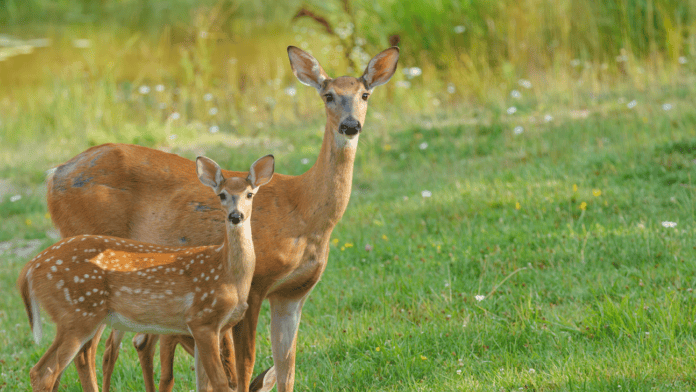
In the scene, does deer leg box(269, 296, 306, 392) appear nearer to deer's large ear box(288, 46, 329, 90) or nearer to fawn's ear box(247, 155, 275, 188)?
fawn's ear box(247, 155, 275, 188)

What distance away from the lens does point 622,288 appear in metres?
4.88

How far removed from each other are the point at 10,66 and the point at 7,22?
7.66 m

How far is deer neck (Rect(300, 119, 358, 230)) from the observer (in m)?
3.81

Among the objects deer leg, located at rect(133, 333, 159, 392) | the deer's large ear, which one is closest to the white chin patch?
the deer's large ear

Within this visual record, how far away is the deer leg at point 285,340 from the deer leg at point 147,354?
2.53 feet

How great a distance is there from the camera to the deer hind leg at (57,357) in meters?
3.41

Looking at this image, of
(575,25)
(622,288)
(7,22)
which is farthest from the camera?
(7,22)

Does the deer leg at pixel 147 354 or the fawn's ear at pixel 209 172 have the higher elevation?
the fawn's ear at pixel 209 172

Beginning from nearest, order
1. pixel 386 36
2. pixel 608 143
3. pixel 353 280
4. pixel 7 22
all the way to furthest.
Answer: pixel 353 280 < pixel 608 143 < pixel 386 36 < pixel 7 22

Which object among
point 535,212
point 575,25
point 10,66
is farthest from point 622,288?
point 10,66

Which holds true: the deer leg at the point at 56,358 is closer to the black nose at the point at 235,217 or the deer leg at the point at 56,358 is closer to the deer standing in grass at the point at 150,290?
the deer standing in grass at the point at 150,290

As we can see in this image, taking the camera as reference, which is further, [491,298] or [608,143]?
[608,143]

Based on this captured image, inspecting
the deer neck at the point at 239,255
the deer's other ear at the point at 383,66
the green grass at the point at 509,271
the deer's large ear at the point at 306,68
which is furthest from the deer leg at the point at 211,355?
the deer's other ear at the point at 383,66

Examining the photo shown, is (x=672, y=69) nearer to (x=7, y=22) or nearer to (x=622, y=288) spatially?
(x=622, y=288)
